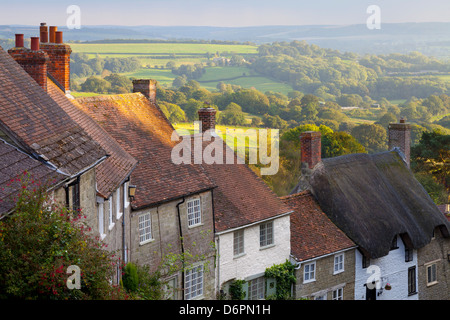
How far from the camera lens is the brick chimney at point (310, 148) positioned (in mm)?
30328

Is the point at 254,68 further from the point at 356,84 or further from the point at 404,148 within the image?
the point at 404,148

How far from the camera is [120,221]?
1803 centimetres

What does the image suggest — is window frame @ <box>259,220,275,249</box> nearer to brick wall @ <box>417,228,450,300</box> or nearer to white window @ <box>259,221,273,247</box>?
white window @ <box>259,221,273,247</box>

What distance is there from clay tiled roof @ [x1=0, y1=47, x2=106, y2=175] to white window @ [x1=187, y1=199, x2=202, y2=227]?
7693 mm

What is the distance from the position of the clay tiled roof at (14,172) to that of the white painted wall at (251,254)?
12494 mm

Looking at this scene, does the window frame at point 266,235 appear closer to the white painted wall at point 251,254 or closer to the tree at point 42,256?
the white painted wall at point 251,254

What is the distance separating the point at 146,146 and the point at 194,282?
17.7ft

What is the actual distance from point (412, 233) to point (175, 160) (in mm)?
13716

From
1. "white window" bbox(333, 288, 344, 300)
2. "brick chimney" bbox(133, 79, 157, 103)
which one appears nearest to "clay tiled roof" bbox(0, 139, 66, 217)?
"brick chimney" bbox(133, 79, 157, 103)

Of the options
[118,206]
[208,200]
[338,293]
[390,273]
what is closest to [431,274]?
[390,273]

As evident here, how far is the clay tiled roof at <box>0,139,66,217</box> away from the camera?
9922mm

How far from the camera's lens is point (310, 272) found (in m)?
26.6

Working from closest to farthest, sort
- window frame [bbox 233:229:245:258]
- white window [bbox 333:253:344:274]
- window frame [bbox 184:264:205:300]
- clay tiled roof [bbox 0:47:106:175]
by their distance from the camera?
clay tiled roof [bbox 0:47:106:175] → window frame [bbox 184:264:205:300] → window frame [bbox 233:229:245:258] → white window [bbox 333:253:344:274]

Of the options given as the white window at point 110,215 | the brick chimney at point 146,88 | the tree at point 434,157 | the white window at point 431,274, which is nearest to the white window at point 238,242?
the brick chimney at point 146,88
